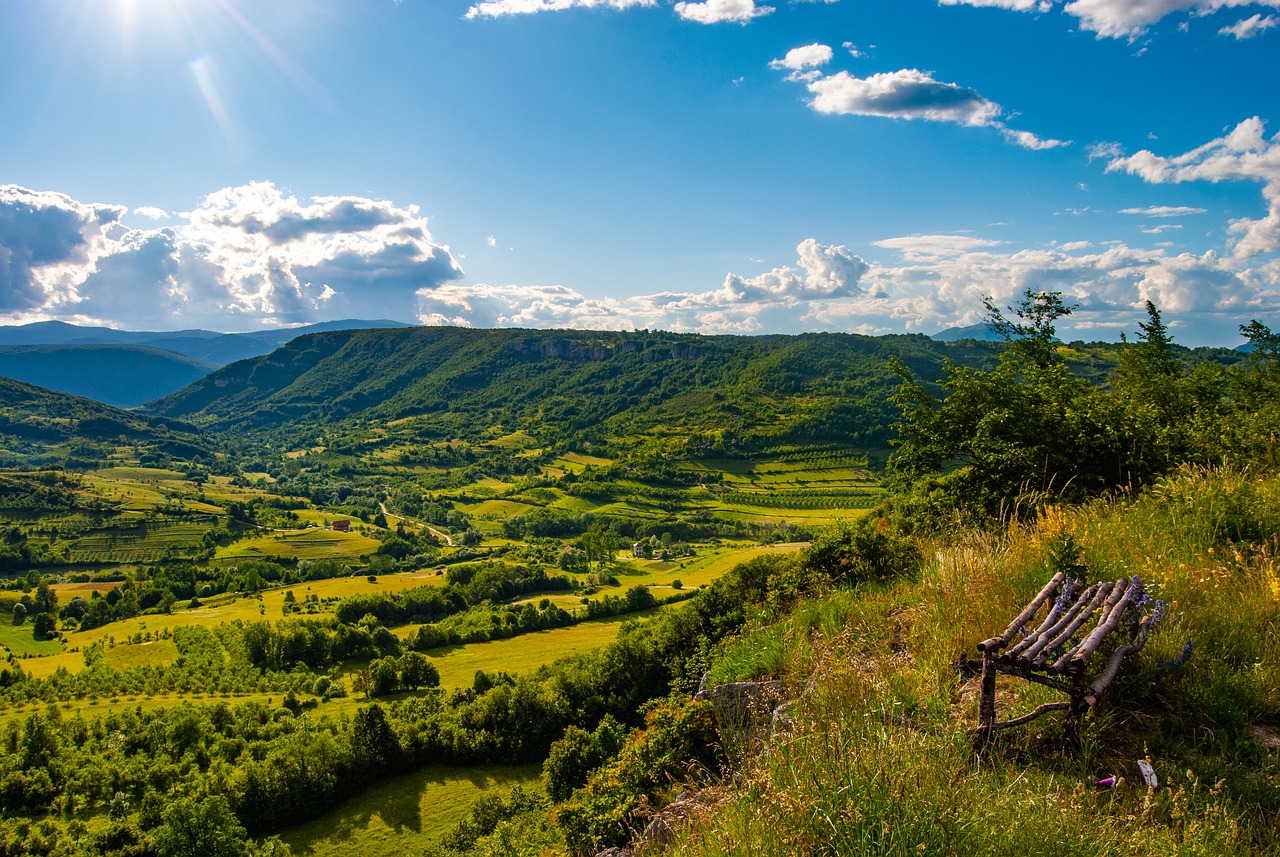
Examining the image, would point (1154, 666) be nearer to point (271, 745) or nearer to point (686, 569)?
point (271, 745)

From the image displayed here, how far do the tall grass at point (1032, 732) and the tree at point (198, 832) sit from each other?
35055 mm

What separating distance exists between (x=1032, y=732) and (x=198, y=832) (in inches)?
1501

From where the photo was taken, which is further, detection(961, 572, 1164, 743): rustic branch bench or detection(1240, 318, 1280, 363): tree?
detection(1240, 318, 1280, 363): tree

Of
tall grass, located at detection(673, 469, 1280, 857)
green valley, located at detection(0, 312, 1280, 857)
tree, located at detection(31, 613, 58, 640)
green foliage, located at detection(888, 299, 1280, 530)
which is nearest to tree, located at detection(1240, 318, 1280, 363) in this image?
green valley, located at detection(0, 312, 1280, 857)

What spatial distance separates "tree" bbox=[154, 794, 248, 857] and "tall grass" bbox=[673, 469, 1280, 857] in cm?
3506

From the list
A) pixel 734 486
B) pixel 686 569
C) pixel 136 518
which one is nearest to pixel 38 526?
pixel 136 518

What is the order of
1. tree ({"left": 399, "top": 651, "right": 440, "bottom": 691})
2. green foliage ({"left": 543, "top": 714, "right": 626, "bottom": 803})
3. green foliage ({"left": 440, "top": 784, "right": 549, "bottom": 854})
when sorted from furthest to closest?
tree ({"left": 399, "top": 651, "right": 440, "bottom": 691}) → green foliage ({"left": 543, "top": 714, "right": 626, "bottom": 803}) → green foliage ({"left": 440, "top": 784, "right": 549, "bottom": 854})

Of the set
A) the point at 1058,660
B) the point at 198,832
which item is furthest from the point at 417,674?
the point at 1058,660

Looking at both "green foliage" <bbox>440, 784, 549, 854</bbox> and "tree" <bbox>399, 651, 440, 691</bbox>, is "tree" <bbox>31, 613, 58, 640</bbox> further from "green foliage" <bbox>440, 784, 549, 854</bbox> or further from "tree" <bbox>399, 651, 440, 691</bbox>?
"green foliage" <bbox>440, 784, 549, 854</bbox>

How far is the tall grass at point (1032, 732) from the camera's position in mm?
2805

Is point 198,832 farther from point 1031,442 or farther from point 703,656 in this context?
point 1031,442

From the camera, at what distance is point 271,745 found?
45438 millimetres

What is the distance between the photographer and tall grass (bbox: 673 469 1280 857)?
2.80 m

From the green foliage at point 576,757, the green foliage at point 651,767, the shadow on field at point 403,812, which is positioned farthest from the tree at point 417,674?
the green foliage at point 651,767
